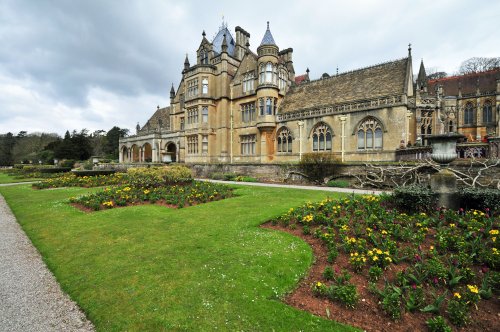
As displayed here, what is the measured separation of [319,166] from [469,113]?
112 feet

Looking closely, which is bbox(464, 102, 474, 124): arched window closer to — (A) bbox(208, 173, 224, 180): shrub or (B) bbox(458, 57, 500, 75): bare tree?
(B) bbox(458, 57, 500, 75): bare tree

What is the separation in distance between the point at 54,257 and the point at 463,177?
16.7 m

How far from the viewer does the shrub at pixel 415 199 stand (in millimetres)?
6723

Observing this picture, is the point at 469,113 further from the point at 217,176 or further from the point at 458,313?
the point at 458,313

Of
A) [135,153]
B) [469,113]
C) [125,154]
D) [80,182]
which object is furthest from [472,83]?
[125,154]

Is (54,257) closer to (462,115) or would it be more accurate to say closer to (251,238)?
(251,238)

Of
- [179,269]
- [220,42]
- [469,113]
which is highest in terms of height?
[220,42]

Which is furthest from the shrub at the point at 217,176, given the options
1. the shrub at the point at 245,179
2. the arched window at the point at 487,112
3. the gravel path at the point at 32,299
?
the arched window at the point at 487,112

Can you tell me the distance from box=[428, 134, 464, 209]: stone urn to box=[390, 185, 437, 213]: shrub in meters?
0.33

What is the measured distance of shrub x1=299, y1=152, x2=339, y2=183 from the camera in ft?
55.8

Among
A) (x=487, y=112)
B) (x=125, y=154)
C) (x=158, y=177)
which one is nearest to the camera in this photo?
(x=158, y=177)

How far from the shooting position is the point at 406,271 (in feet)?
13.3

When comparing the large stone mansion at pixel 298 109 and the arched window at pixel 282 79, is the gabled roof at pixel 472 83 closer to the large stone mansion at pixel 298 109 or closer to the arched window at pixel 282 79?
the large stone mansion at pixel 298 109

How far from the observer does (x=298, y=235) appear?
246 inches
